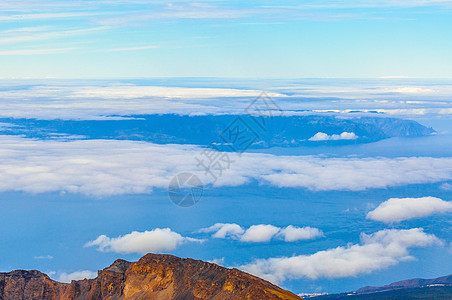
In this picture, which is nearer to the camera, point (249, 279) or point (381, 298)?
point (249, 279)

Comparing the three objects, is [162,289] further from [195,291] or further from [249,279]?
[249,279]

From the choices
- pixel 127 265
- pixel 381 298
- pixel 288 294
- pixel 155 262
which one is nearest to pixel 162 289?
pixel 155 262

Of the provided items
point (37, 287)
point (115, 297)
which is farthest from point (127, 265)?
point (37, 287)

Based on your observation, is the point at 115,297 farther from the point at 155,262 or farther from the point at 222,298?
the point at 222,298

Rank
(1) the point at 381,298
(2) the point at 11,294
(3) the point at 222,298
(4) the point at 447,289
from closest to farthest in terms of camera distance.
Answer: (3) the point at 222,298, (2) the point at 11,294, (1) the point at 381,298, (4) the point at 447,289

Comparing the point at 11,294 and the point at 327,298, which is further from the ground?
the point at 327,298

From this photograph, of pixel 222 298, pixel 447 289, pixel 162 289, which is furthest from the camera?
pixel 447 289

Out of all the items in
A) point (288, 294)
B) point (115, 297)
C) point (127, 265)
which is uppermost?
point (127, 265)
